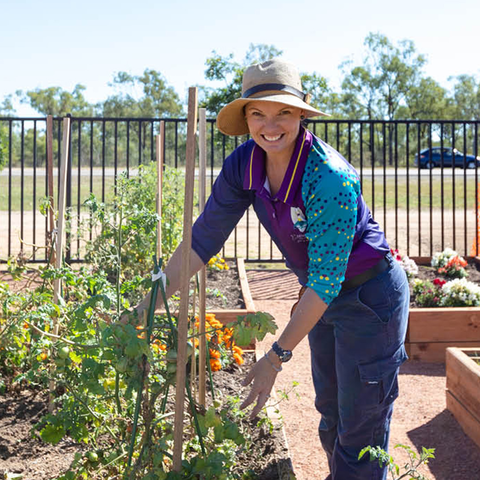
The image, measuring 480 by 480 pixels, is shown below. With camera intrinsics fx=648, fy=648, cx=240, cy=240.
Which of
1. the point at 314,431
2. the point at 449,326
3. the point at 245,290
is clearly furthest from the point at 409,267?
the point at 314,431

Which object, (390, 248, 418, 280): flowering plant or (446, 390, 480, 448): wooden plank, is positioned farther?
(390, 248, 418, 280): flowering plant

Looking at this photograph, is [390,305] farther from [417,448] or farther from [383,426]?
[417,448]

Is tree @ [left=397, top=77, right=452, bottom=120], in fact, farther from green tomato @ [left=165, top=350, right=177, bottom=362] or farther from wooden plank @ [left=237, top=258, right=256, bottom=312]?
green tomato @ [left=165, top=350, right=177, bottom=362]

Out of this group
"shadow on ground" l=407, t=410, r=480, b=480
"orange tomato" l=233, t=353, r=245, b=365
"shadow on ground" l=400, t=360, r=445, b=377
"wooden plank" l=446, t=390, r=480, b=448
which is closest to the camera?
"shadow on ground" l=407, t=410, r=480, b=480

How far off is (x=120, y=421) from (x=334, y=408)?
861mm

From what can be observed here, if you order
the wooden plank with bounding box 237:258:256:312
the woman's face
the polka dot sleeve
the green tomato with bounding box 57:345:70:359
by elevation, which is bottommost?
the wooden plank with bounding box 237:258:256:312

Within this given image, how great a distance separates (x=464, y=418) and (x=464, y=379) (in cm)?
22

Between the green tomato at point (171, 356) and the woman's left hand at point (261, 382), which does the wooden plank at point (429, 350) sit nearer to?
the woman's left hand at point (261, 382)

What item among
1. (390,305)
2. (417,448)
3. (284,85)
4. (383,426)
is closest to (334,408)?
(383,426)

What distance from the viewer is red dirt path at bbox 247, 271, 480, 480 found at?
3.16m

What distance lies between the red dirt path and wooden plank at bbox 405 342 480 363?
0.06m

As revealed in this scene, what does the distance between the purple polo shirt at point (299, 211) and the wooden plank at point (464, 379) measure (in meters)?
1.47

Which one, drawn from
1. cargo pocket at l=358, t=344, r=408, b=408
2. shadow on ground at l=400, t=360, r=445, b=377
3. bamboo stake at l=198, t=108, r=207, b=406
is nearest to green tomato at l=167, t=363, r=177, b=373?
bamboo stake at l=198, t=108, r=207, b=406

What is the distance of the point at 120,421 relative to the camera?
2521 mm
